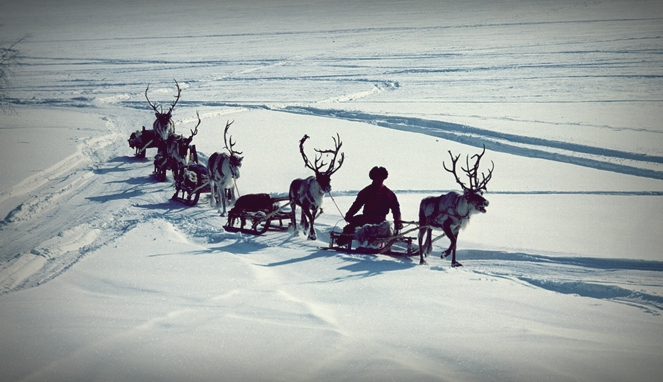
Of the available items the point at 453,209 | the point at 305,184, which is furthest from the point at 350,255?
the point at 453,209

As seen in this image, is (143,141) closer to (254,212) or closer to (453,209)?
(254,212)

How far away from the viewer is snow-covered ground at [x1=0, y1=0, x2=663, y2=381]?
17.7 ft

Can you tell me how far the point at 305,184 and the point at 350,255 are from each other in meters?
1.29

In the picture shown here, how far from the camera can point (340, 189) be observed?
12664 millimetres

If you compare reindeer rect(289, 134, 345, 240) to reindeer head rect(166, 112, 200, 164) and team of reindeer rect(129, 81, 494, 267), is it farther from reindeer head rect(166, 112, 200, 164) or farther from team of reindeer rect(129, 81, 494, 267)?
reindeer head rect(166, 112, 200, 164)

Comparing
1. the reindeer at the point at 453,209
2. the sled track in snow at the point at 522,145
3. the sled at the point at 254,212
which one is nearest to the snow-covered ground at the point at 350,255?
the sled track in snow at the point at 522,145

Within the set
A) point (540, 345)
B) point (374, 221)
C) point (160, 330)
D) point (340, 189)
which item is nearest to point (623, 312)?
point (540, 345)

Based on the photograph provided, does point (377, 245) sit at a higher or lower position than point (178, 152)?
→ lower

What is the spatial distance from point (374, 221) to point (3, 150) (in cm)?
1121

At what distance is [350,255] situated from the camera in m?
8.85

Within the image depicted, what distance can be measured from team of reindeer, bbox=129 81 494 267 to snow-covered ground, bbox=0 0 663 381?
0.41 meters

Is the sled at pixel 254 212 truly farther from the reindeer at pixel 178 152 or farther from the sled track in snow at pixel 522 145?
the sled track in snow at pixel 522 145

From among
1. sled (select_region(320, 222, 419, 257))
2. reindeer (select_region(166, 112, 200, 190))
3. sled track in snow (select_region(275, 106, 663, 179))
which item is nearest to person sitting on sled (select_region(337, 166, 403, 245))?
sled (select_region(320, 222, 419, 257))

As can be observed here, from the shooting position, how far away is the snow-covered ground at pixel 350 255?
5387 millimetres
